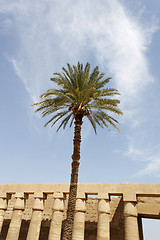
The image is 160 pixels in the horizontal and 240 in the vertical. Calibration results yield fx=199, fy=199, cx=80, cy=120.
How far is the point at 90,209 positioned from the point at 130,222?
246 inches

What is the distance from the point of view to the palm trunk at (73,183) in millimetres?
11684

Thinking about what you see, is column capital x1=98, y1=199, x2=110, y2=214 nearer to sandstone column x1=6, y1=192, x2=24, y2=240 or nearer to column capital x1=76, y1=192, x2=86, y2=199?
column capital x1=76, y1=192, x2=86, y2=199

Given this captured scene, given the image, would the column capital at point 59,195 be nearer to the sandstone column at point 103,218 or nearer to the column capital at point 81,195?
the column capital at point 81,195

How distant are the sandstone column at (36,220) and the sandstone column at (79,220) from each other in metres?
3.35

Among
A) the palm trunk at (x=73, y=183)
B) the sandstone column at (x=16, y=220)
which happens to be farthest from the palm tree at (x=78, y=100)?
the sandstone column at (x=16, y=220)

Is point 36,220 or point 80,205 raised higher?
point 80,205

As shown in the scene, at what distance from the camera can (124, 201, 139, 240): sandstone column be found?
13.2m

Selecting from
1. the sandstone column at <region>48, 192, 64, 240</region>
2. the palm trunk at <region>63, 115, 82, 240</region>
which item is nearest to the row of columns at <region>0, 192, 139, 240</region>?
the sandstone column at <region>48, 192, 64, 240</region>

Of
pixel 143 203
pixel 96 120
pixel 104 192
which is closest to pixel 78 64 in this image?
pixel 96 120

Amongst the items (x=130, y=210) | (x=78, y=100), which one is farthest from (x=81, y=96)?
(x=130, y=210)

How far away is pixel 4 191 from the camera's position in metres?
18.8

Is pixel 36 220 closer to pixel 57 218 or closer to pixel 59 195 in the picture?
pixel 57 218

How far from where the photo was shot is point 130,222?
539 inches

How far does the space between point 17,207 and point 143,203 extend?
10.9 metres
